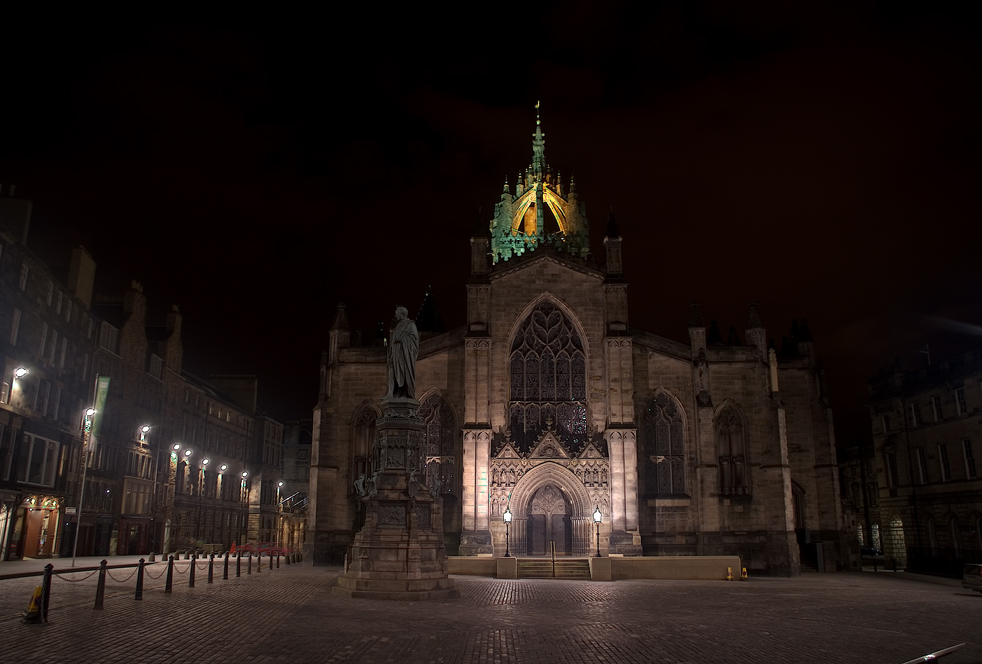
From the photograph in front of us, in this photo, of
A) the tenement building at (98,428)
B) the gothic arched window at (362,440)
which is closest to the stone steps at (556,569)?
the gothic arched window at (362,440)

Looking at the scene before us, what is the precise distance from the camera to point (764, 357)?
36.2 metres

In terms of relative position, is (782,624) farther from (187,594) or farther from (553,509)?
(553,509)

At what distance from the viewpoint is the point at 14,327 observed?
3081 cm

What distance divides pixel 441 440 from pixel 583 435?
6800 mm

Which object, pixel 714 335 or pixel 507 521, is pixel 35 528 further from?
pixel 714 335

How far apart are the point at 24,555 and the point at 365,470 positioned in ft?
48.4

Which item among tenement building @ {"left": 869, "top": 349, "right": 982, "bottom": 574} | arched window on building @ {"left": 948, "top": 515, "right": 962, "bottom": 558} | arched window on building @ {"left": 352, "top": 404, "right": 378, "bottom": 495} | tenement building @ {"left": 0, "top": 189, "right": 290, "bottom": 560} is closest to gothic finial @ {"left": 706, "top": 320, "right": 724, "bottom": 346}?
tenement building @ {"left": 869, "top": 349, "right": 982, "bottom": 574}

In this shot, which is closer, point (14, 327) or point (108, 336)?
point (14, 327)

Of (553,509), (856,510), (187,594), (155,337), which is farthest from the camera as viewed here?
(856,510)

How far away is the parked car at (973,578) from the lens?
80.7 ft

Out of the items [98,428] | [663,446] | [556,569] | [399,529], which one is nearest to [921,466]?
[663,446]

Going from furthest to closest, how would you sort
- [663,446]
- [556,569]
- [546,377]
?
[546,377] < [663,446] < [556,569]

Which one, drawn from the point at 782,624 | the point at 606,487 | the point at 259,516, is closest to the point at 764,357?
the point at 606,487

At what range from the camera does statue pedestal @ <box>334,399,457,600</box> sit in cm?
1892
